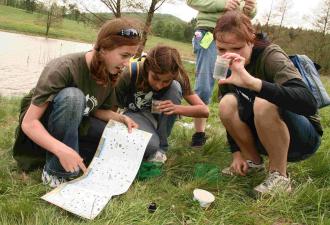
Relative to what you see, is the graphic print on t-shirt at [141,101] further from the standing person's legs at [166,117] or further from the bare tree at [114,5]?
the bare tree at [114,5]

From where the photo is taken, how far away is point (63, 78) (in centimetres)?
231

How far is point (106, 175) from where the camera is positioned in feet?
7.88

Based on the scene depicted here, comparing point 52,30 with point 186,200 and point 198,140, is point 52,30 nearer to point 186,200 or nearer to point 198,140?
point 198,140

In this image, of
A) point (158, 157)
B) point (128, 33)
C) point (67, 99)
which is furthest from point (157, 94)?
point (67, 99)

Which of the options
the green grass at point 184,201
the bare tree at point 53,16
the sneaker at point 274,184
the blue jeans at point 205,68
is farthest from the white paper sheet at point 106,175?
the bare tree at point 53,16

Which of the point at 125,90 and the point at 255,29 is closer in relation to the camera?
the point at 255,29

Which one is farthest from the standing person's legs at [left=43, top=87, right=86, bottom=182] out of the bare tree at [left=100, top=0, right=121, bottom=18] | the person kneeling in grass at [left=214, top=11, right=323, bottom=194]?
the bare tree at [left=100, top=0, right=121, bottom=18]

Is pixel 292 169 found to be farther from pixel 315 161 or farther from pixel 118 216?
pixel 118 216

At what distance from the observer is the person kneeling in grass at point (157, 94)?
275 cm

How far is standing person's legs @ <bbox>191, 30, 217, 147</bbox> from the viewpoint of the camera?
3395 mm

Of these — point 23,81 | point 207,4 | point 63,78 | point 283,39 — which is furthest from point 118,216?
point 283,39

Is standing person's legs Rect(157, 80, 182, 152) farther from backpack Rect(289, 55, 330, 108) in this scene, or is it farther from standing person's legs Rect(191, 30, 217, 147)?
backpack Rect(289, 55, 330, 108)

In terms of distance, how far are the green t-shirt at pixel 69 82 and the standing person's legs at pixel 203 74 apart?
3.23 feet

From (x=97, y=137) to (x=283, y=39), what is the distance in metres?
17.7
